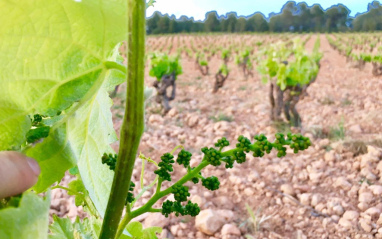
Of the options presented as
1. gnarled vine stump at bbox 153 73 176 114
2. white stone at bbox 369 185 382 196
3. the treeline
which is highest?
the treeline

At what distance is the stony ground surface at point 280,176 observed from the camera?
12.8ft

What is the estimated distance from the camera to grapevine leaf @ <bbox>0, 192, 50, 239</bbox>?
0.58m

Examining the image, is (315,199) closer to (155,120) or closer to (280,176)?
(280,176)

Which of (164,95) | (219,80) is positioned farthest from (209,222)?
(219,80)

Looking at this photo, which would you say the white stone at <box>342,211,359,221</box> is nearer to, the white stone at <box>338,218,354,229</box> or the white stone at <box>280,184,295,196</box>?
the white stone at <box>338,218,354,229</box>

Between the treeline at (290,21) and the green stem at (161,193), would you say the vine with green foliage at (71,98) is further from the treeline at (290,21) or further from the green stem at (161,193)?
the treeline at (290,21)

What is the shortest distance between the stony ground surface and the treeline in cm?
5920

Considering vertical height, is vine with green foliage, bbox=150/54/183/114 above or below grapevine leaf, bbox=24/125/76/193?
below

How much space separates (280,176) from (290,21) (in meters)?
77.5

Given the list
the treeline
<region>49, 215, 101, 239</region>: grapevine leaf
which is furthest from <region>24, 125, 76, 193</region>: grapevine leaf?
the treeline

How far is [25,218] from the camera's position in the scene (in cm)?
Result: 60

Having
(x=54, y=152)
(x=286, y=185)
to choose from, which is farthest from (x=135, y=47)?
(x=286, y=185)

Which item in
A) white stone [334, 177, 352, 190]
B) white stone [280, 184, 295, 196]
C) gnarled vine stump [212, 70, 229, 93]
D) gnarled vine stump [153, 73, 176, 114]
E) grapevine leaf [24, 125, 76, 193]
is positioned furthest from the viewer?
gnarled vine stump [212, 70, 229, 93]

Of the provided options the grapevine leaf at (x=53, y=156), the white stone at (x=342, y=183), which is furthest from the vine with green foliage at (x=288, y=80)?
the grapevine leaf at (x=53, y=156)
